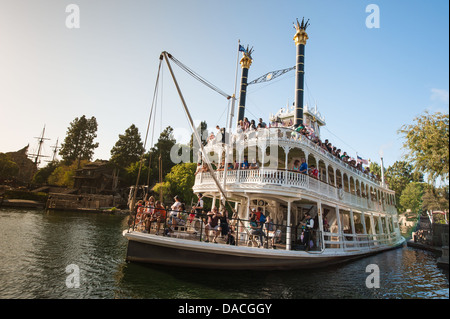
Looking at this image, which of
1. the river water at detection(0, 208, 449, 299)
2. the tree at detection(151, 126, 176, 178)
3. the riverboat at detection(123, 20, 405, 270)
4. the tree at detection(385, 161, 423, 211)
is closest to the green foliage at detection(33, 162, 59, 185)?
the tree at detection(151, 126, 176, 178)

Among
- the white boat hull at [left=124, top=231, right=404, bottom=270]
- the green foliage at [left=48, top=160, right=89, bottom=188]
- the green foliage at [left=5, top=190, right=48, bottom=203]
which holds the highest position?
the green foliage at [left=48, top=160, right=89, bottom=188]

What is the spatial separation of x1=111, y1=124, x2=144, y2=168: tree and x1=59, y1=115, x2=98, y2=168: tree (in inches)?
569

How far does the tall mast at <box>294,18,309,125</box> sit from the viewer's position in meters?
18.1

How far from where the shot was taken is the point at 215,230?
10445 mm

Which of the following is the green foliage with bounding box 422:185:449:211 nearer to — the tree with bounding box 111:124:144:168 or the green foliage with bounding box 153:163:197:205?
the green foliage with bounding box 153:163:197:205

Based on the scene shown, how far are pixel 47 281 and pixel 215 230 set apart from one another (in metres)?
6.34

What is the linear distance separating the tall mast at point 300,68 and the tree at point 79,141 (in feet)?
221

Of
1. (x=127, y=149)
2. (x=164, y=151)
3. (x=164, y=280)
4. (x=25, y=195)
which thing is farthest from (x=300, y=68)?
(x=127, y=149)

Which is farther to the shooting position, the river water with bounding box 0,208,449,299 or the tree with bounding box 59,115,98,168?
the tree with bounding box 59,115,98,168

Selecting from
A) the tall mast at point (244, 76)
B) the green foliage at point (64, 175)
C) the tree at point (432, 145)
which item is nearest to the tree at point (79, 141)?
the green foliage at point (64, 175)

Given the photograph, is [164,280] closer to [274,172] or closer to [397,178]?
[274,172]

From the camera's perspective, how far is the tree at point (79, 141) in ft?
224

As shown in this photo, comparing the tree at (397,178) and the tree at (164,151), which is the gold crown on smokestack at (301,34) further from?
the tree at (397,178)
